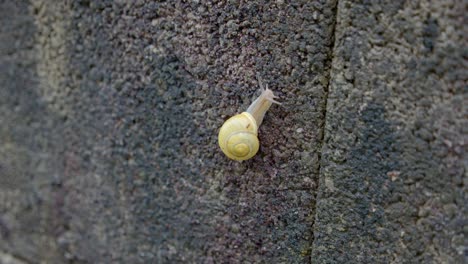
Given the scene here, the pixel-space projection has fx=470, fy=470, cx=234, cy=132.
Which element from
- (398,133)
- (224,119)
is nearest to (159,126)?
(224,119)

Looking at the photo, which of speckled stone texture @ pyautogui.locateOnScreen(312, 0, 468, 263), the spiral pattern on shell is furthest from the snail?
speckled stone texture @ pyautogui.locateOnScreen(312, 0, 468, 263)

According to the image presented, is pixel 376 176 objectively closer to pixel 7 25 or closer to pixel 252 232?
pixel 252 232

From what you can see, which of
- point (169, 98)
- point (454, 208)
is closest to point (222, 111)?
point (169, 98)

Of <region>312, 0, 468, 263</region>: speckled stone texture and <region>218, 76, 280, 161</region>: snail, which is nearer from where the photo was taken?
<region>312, 0, 468, 263</region>: speckled stone texture

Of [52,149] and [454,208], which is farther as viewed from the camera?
[52,149]

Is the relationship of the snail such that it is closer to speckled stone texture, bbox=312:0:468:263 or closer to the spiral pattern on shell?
the spiral pattern on shell

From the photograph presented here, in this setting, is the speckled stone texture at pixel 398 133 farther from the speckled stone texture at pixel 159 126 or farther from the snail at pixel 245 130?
the snail at pixel 245 130

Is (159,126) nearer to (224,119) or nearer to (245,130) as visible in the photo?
(224,119)
